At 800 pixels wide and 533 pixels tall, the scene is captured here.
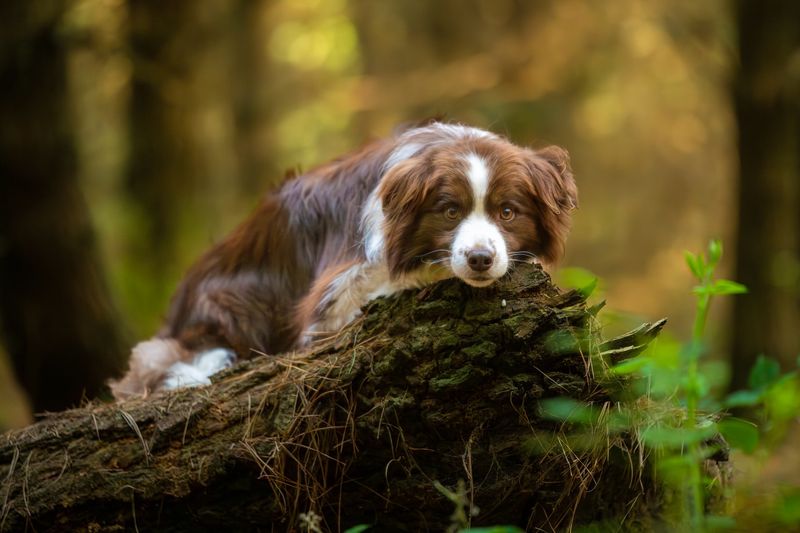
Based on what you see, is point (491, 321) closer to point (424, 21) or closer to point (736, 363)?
point (736, 363)

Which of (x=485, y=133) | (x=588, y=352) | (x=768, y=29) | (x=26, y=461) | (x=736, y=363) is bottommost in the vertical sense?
(x=736, y=363)

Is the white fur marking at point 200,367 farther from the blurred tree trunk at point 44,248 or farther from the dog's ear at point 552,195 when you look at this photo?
the blurred tree trunk at point 44,248

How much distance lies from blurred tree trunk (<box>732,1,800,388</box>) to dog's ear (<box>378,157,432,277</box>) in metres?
4.17

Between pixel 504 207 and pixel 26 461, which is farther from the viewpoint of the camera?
pixel 504 207

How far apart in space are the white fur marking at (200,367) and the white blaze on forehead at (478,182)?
180cm

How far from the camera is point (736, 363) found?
308 inches

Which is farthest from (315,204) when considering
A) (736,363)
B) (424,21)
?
(424,21)

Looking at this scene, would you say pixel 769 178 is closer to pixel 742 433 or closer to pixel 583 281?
pixel 583 281

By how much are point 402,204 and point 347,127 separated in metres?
15.5

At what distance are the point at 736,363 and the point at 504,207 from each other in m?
4.15

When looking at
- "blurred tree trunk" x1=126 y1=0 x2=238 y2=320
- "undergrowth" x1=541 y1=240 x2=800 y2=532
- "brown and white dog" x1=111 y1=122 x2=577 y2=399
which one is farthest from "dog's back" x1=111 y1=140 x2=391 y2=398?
"blurred tree trunk" x1=126 y1=0 x2=238 y2=320

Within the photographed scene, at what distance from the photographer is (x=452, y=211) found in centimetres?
453

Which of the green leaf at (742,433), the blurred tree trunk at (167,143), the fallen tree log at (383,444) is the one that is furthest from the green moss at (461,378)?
the blurred tree trunk at (167,143)

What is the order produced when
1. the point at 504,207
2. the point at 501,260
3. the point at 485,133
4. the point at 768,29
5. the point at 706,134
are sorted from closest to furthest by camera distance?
the point at 501,260 → the point at 504,207 → the point at 485,133 → the point at 768,29 → the point at 706,134
